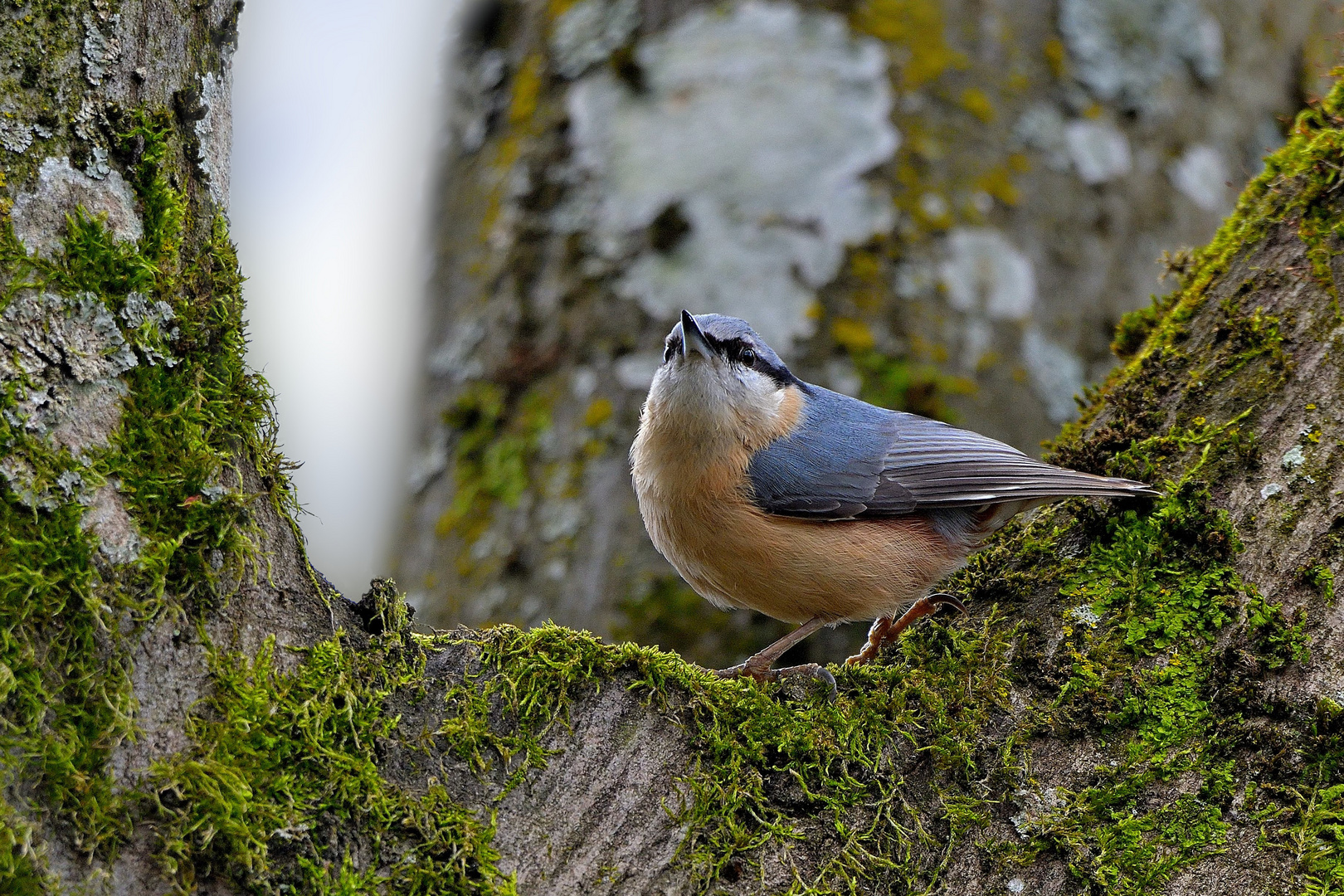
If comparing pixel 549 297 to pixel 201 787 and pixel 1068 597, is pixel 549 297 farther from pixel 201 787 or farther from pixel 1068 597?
pixel 201 787

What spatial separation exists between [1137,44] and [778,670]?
12.8 feet

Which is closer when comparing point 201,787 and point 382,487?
point 201,787

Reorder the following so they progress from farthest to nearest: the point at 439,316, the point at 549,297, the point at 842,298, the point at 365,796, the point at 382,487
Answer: the point at 382,487 → the point at 439,316 → the point at 549,297 → the point at 842,298 → the point at 365,796

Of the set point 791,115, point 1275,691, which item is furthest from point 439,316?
point 1275,691

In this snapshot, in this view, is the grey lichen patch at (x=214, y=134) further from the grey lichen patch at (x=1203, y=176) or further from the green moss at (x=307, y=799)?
the grey lichen patch at (x=1203, y=176)

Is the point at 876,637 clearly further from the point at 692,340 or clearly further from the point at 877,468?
the point at 692,340

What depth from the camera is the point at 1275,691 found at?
77.8 inches

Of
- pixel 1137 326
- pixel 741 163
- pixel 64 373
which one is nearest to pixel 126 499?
pixel 64 373

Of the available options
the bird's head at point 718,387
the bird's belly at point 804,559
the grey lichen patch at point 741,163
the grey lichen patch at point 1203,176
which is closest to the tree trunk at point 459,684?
the bird's belly at point 804,559

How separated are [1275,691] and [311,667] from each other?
6.01 feet

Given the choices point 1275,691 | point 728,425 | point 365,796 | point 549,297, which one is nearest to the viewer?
point 365,796

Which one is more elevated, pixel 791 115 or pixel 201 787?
pixel 791 115

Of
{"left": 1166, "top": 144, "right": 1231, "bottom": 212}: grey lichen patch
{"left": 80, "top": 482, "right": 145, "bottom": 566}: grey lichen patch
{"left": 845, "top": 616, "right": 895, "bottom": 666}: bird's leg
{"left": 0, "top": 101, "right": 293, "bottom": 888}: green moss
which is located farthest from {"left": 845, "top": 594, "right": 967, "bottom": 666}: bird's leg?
{"left": 1166, "top": 144, "right": 1231, "bottom": 212}: grey lichen patch

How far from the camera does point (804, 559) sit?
3008 mm
